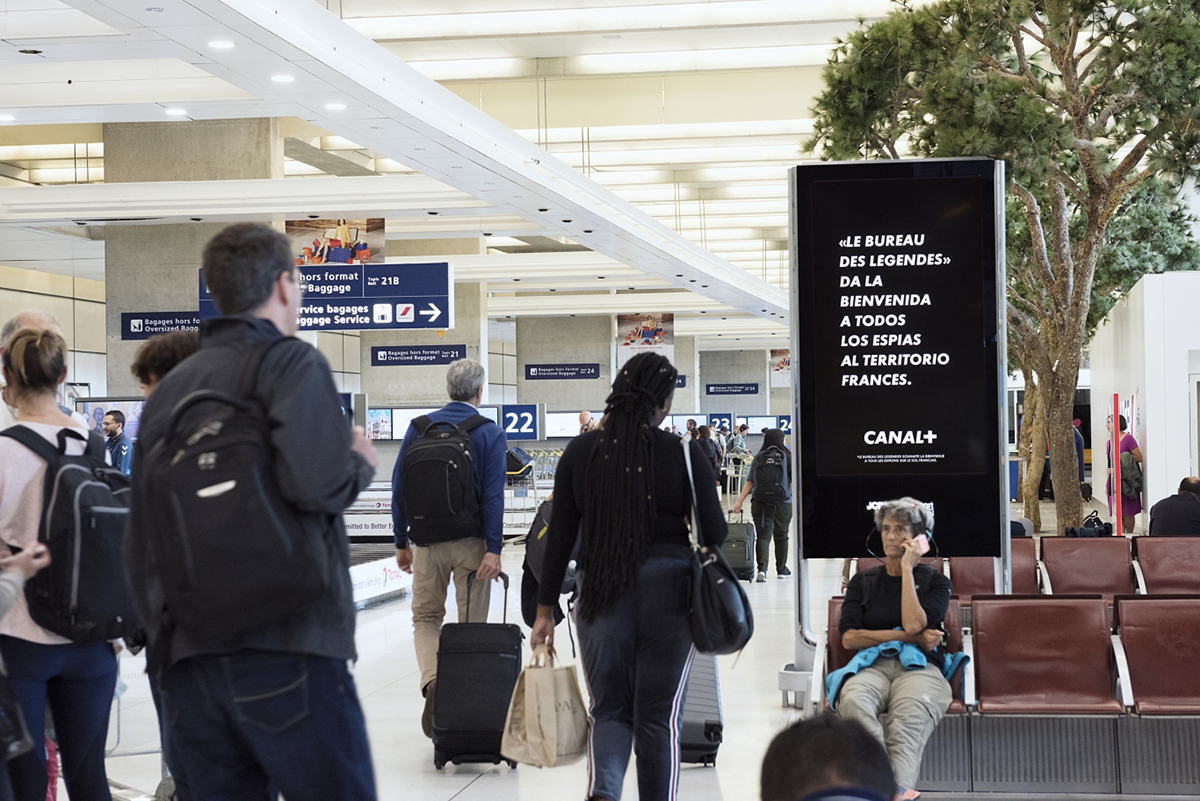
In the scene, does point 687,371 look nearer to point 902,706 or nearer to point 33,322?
point 902,706

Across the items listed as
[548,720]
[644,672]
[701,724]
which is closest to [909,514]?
[701,724]

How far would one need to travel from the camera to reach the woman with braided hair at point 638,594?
3363 mm

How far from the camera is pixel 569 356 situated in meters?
33.4

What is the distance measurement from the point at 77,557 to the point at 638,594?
1410 mm

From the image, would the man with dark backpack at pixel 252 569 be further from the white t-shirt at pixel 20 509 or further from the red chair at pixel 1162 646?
the red chair at pixel 1162 646

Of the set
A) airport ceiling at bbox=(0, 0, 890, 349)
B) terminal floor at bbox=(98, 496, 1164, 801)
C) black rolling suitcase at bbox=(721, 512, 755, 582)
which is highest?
airport ceiling at bbox=(0, 0, 890, 349)

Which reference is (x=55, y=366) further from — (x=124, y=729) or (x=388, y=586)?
(x=388, y=586)

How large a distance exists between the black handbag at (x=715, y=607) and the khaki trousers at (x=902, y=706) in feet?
3.66

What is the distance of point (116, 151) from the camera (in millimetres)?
13508

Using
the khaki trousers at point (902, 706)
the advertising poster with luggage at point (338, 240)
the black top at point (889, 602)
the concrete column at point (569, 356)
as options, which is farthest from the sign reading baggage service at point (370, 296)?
the concrete column at point (569, 356)

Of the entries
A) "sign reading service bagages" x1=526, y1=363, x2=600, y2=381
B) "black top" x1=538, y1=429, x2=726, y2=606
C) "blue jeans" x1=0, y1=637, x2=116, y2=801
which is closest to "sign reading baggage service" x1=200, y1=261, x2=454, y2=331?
"black top" x1=538, y1=429, x2=726, y2=606

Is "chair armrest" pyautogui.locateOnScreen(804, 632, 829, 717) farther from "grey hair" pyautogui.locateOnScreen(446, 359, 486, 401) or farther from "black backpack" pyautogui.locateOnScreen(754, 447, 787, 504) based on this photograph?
"black backpack" pyautogui.locateOnScreen(754, 447, 787, 504)

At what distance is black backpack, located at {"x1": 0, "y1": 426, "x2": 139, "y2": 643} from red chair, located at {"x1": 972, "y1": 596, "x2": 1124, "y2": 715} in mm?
3147

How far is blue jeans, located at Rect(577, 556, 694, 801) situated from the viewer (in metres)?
3.36
